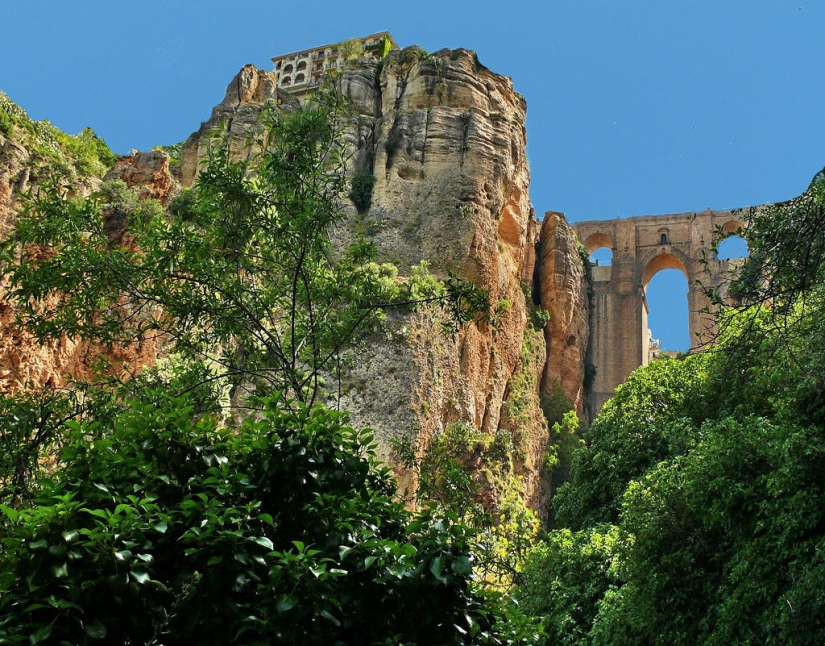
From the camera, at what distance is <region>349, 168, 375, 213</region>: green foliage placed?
3709 cm

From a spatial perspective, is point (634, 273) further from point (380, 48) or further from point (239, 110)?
point (239, 110)

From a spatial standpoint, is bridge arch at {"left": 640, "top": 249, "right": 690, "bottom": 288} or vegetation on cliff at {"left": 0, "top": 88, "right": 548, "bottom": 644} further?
bridge arch at {"left": 640, "top": 249, "right": 690, "bottom": 288}

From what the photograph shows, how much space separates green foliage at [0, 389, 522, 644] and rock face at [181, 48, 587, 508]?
69.3 feet

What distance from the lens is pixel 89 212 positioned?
11156 mm

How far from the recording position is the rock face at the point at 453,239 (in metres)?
31.0

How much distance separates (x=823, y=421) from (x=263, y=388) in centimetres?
877

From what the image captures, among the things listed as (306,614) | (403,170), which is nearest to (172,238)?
(306,614)

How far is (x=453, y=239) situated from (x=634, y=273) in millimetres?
28731

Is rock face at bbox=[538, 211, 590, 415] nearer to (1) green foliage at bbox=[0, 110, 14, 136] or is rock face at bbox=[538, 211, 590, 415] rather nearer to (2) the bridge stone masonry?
(2) the bridge stone masonry

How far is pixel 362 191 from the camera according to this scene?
37.4 meters

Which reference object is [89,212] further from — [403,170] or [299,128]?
[403,170]

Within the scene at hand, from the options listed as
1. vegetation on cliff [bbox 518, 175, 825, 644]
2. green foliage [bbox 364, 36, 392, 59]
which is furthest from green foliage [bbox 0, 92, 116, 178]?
green foliage [bbox 364, 36, 392, 59]

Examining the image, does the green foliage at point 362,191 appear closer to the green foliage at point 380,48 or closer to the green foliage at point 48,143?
the green foliage at point 48,143

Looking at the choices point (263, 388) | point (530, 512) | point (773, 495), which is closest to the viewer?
point (263, 388)
